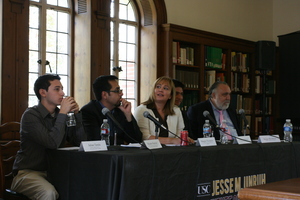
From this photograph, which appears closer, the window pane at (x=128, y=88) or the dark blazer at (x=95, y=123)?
the dark blazer at (x=95, y=123)

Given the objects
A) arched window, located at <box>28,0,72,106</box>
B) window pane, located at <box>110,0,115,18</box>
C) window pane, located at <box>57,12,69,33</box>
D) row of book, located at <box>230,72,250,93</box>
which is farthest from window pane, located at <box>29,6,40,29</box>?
row of book, located at <box>230,72,250,93</box>

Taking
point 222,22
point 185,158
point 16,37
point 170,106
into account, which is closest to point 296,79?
point 222,22

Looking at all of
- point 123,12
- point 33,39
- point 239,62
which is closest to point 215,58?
point 239,62

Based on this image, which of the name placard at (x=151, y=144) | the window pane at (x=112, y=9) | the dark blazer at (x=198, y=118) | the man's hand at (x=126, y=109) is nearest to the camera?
the name placard at (x=151, y=144)

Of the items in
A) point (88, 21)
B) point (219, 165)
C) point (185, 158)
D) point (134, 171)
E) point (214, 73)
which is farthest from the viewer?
point (214, 73)

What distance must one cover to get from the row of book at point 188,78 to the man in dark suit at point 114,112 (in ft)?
8.52

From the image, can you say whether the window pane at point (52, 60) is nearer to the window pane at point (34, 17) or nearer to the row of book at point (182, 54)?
the window pane at point (34, 17)

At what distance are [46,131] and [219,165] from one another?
1158mm

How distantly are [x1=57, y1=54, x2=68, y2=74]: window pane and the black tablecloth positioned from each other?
2.80 meters

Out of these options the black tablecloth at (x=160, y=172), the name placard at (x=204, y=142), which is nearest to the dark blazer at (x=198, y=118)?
the black tablecloth at (x=160, y=172)

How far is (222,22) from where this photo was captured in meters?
7.23

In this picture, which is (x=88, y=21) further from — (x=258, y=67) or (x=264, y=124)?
(x=264, y=124)

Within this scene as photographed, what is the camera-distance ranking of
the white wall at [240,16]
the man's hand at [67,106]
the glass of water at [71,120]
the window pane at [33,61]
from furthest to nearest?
the white wall at [240,16], the window pane at [33,61], the glass of water at [71,120], the man's hand at [67,106]

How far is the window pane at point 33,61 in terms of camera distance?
201 inches
